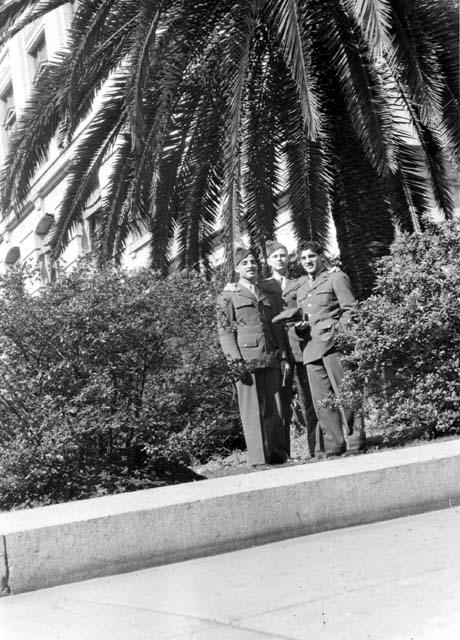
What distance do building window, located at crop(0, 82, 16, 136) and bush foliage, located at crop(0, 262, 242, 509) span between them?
2388 centimetres

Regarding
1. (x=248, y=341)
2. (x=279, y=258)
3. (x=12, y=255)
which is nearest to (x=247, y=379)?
(x=248, y=341)

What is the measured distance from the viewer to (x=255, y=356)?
697 centimetres

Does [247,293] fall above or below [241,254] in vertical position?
below

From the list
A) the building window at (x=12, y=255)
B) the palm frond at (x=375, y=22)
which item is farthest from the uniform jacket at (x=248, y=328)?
the building window at (x=12, y=255)

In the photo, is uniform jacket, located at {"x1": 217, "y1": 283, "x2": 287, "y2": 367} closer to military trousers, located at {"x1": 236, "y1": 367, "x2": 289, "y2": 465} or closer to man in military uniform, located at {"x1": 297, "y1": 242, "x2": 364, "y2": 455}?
military trousers, located at {"x1": 236, "y1": 367, "x2": 289, "y2": 465}

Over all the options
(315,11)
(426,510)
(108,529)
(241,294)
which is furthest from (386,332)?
(315,11)

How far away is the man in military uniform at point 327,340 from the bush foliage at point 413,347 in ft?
0.50

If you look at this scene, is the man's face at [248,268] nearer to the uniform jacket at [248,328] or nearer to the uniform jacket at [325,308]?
the uniform jacket at [248,328]

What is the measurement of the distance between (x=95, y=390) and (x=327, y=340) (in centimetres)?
201

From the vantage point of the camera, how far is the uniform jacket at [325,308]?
7.17 metres

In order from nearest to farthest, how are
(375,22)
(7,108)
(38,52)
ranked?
1. (375,22)
2. (38,52)
3. (7,108)

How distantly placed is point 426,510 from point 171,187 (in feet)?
22.5

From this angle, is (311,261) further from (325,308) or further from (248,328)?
(248,328)

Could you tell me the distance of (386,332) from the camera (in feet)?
22.4
